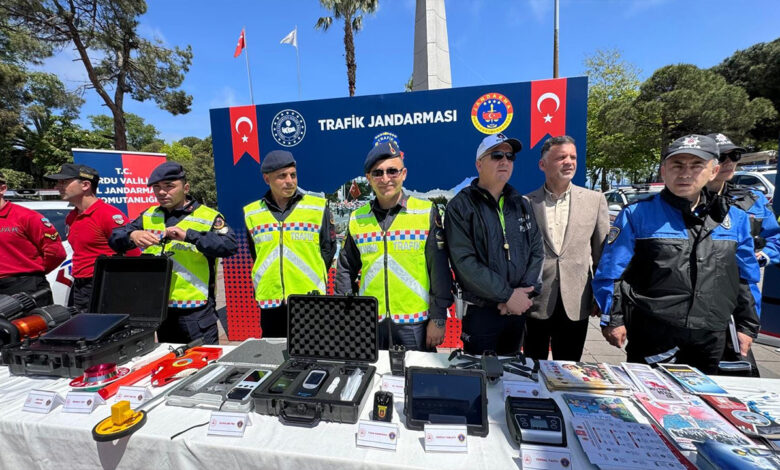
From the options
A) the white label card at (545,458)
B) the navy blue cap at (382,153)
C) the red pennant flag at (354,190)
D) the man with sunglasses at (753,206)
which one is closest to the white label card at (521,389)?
the white label card at (545,458)

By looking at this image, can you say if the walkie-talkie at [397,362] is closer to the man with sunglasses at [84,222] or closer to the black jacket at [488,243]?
the black jacket at [488,243]

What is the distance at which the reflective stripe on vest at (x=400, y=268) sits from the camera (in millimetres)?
2156

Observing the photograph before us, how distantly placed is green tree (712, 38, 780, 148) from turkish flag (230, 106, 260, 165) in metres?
36.7

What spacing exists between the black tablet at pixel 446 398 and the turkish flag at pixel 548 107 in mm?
2974

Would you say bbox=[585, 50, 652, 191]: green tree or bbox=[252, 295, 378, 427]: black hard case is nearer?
bbox=[252, 295, 378, 427]: black hard case

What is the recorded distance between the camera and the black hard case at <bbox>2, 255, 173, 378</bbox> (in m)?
1.70

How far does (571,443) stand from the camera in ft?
3.90

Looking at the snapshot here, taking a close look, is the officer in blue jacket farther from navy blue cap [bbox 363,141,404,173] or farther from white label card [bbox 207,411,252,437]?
white label card [bbox 207,411,252,437]

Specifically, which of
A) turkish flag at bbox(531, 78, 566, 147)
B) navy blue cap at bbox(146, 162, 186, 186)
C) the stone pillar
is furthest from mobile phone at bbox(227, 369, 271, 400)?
the stone pillar

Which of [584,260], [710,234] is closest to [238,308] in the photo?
[584,260]

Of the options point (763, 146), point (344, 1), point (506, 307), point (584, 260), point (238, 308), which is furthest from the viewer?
point (763, 146)

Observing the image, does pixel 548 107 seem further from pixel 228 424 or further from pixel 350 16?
pixel 350 16

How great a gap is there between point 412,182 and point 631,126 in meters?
19.5

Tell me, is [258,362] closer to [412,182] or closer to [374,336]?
[374,336]
